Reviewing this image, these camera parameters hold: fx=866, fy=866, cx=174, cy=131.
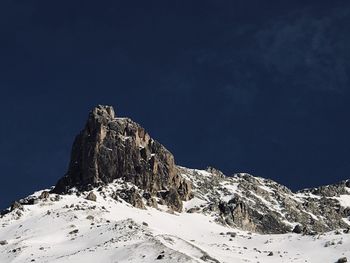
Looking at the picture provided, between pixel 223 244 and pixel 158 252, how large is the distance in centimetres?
3206

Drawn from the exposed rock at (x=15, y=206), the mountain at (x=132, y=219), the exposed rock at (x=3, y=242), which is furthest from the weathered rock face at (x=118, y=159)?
the exposed rock at (x=3, y=242)

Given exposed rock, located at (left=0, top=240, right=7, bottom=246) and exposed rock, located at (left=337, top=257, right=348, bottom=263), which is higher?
exposed rock, located at (left=0, top=240, right=7, bottom=246)

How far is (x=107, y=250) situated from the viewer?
9562 cm

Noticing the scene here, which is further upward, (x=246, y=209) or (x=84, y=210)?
(x=246, y=209)

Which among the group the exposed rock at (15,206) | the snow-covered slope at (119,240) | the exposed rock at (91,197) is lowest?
the snow-covered slope at (119,240)

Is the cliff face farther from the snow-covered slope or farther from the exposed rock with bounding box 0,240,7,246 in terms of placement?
the exposed rock with bounding box 0,240,7,246

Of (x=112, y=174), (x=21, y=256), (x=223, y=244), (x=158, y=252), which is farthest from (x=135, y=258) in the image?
(x=112, y=174)

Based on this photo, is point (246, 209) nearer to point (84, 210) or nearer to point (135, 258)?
point (84, 210)

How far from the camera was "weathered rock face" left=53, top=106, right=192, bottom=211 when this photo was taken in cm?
17862

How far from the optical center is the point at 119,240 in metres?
99.5

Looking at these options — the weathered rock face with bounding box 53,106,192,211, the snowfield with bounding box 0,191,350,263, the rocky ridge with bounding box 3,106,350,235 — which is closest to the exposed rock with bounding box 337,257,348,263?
the snowfield with bounding box 0,191,350,263

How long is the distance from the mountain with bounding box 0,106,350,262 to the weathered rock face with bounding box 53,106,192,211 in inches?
8.3

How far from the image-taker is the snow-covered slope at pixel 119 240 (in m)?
94.1

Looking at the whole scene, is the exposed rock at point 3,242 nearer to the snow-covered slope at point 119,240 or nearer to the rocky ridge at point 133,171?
the snow-covered slope at point 119,240
